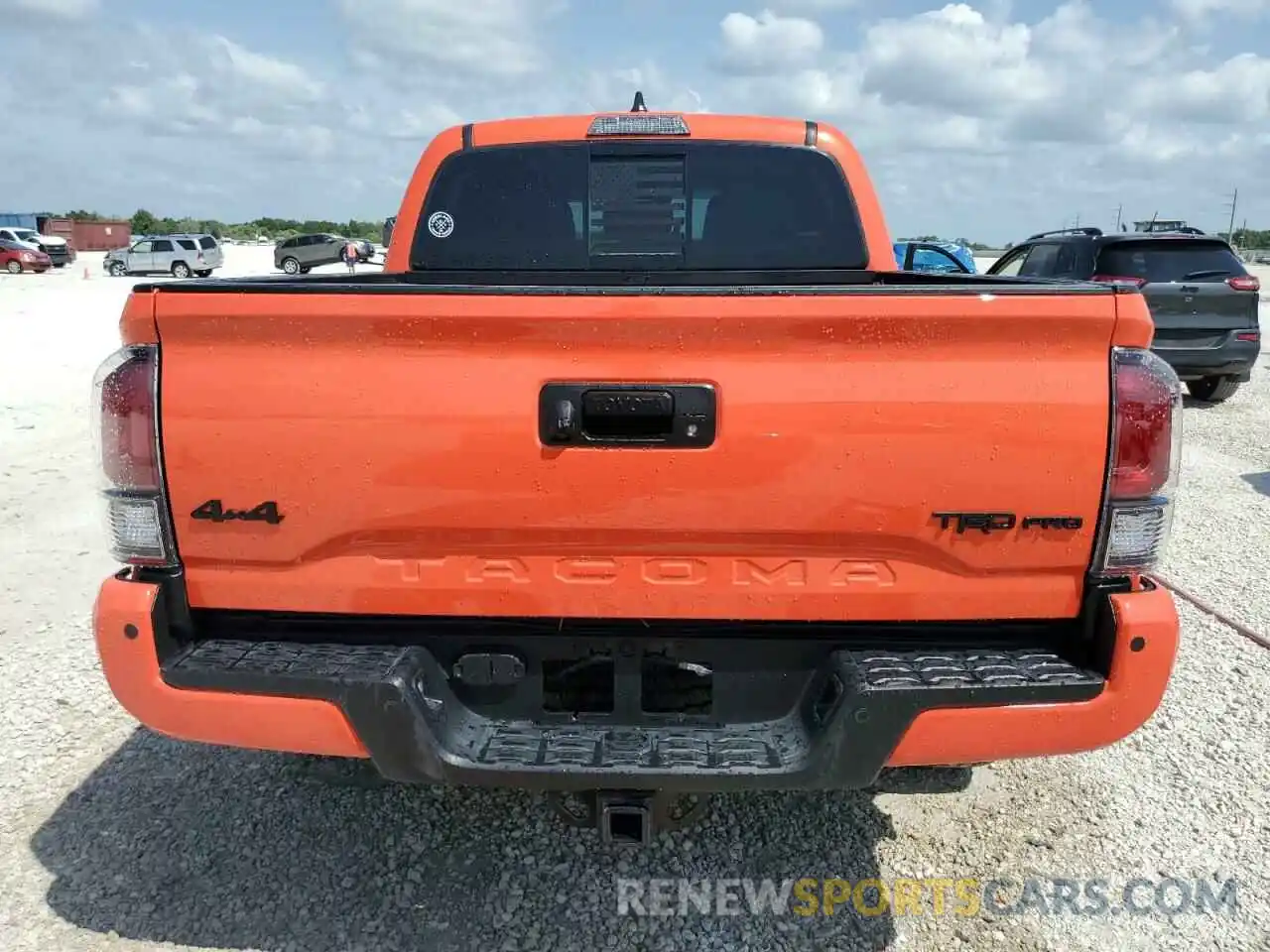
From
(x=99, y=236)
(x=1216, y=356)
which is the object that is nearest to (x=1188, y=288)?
(x=1216, y=356)

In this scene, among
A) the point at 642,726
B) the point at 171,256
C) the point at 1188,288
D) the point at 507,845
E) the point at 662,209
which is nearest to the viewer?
the point at 642,726

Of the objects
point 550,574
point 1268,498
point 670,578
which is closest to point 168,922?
point 550,574

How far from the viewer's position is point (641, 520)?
6.74 ft

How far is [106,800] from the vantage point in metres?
3.11

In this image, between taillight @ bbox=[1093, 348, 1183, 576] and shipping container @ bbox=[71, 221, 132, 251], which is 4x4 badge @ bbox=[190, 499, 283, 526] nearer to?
taillight @ bbox=[1093, 348, 1183, 576]

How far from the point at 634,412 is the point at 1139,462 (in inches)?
43.5

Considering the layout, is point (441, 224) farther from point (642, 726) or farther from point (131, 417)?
point (642, 726)

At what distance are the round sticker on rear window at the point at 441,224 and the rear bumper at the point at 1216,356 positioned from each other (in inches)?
351

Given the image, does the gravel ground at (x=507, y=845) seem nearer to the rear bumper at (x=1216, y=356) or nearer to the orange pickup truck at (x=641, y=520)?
the orange pickup truck at (x=641, y=520)

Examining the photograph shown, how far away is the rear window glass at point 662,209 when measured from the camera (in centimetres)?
390

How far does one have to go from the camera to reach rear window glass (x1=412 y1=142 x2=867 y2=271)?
3.90m

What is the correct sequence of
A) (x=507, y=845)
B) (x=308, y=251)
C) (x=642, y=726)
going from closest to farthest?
(x=642, y=726), (x=507, y=845), (x=308, y=251)

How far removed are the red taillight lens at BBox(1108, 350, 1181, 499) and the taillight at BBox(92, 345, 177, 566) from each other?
210 centimetres

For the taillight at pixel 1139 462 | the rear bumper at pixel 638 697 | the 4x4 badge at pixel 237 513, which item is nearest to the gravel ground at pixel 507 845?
the rear bumper at pixel 638 697
